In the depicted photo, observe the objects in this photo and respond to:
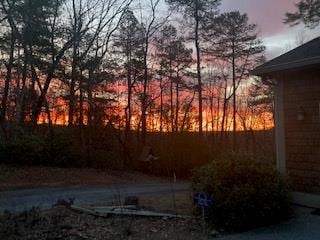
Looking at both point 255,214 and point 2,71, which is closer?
point 255,214

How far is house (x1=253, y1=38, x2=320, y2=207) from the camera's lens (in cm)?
932

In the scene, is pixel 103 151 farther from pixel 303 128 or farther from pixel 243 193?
pixel 243 193

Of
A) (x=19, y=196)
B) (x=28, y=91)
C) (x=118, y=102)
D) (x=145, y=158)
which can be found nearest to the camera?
(x=19, y=196)

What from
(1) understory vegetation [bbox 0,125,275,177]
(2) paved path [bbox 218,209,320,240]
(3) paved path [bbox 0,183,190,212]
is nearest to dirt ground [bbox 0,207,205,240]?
(2) paved path [bbox 218,209,320,240]

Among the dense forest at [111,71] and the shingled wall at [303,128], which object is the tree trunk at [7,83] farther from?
the shingled wall at [303,128]

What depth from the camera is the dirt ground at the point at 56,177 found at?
52.7 feet

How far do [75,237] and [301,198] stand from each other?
16.3 ft

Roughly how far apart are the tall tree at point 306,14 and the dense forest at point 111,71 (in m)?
6.76

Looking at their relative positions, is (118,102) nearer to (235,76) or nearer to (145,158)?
(145,158)

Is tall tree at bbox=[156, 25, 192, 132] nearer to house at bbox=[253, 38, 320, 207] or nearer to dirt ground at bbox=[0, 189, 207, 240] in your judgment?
house at bbox=[253, 38, 320, 207]

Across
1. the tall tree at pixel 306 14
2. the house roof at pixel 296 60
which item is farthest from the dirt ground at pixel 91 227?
the tall tree at pixel 306 14

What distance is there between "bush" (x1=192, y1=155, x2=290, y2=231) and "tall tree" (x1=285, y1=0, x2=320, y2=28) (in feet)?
37.1

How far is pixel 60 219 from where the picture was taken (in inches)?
325

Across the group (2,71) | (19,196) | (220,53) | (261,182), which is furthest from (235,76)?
(261,182)
